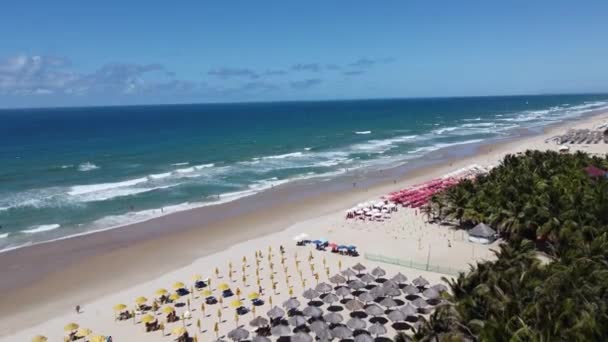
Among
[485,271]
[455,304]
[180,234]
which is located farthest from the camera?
[180,234]

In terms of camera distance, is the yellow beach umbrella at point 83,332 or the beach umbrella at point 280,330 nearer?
the beach umbrella at point 280,330

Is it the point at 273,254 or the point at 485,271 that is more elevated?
the point at 485,271

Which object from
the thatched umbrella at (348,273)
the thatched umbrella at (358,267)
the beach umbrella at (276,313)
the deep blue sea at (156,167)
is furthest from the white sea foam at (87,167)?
the beach umbrella at (276,313)

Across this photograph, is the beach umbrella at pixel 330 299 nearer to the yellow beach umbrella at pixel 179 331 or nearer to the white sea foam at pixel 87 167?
the yellow beach umbrella at pixel 179 331

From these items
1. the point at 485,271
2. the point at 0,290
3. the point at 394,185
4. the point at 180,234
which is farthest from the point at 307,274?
the point at 394,185

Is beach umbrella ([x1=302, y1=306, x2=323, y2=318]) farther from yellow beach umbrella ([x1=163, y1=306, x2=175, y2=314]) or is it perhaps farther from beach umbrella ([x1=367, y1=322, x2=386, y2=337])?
yellow beach umbrella ([x1=163, y1=306, x2=175, y2=314])

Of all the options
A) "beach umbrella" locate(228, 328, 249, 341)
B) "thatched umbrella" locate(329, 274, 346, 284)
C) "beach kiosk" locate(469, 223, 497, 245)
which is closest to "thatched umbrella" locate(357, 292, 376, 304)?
"thatched umbrella" locate(329, 274, 346, 284)

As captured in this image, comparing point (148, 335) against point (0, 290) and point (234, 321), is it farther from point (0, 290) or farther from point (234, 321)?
point (0, 290)
